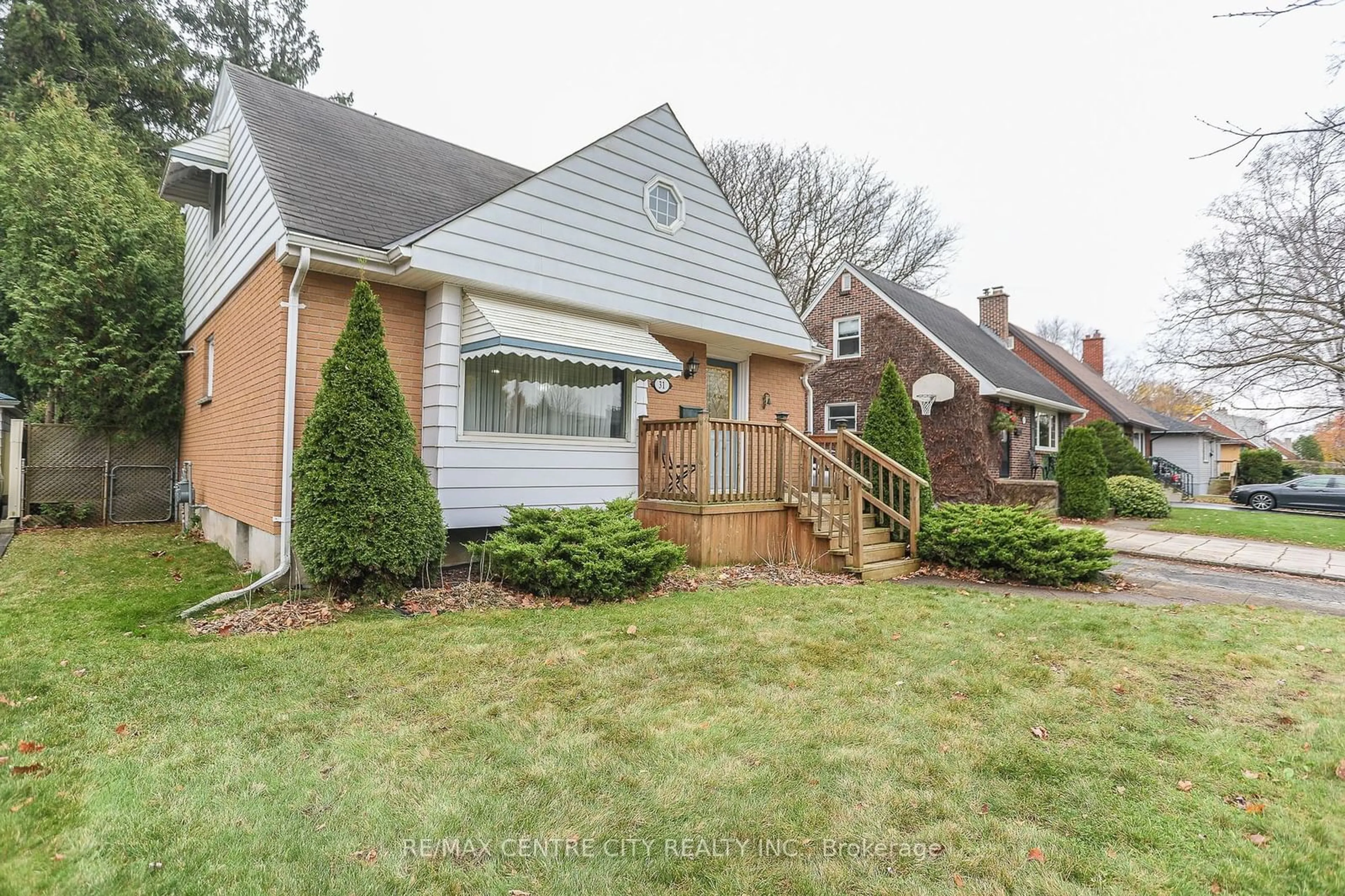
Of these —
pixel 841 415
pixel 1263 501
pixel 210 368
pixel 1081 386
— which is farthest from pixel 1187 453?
pixel 210 368

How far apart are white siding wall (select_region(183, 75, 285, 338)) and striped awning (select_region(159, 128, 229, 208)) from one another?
19 cm

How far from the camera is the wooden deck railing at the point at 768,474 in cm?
820

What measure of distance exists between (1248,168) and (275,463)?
17.8 m

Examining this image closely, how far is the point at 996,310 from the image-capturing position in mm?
24047

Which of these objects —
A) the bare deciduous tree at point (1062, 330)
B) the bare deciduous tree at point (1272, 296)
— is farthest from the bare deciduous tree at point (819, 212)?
the bare deciduous tree at point (1062, 330)

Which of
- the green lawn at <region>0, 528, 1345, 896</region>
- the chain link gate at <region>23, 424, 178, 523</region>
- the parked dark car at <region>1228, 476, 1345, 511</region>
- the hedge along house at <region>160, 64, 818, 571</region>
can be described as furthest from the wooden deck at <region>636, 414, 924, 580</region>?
the parked dark car at <region>1228, 476, 1345, 511</region>

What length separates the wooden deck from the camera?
8.12 meters

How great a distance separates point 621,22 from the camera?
1167 centimetres

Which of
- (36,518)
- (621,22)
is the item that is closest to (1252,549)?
(621,22)

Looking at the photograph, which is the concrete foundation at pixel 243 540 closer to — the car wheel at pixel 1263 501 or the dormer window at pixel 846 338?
the dormer window at pixel 846 338

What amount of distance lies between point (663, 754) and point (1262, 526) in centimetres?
1781

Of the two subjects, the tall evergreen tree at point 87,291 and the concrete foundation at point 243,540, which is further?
the tall evergreen tree at point 87,291

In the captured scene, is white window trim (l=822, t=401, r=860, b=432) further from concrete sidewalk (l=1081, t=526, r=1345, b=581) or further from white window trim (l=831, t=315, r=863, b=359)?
concrete sidewalk (l=1081, t=526, r=1345, b=581)

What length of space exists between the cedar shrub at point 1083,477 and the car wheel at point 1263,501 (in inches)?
460
